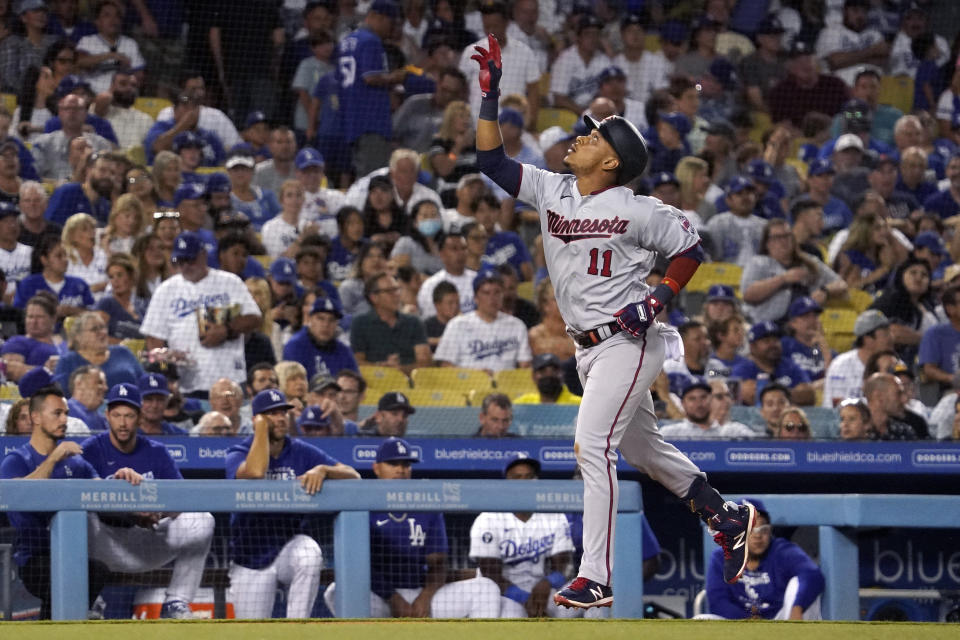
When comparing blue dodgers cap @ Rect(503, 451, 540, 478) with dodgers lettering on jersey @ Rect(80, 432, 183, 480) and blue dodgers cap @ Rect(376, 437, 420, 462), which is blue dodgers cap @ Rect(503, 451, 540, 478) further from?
dodgers lettering on jersey @ Rect(80, 432, 183, 480)

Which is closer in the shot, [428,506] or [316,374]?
[428,506]

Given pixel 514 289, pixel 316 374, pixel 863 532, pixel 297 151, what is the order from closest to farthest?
pixel 863 532, pixel 316 374, pixel 514 289, pixel 297 151

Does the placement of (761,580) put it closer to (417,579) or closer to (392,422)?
(417,579)

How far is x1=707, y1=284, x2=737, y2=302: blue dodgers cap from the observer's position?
995 cm

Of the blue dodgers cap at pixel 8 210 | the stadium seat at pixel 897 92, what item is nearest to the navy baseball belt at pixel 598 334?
the blue dodgers cap at pixel 8 210

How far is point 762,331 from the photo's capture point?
977cm

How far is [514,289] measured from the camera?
33.7 ft

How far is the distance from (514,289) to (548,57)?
174 inches

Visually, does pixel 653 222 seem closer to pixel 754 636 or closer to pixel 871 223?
pixel 754 636

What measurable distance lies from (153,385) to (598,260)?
11.8 ft

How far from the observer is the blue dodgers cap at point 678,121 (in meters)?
12.8

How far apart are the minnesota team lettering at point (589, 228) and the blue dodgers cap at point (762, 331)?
4.79 m

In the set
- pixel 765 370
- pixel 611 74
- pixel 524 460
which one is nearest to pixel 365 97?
pixel 611 74

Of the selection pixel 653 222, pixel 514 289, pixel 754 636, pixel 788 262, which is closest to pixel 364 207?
pixel 514 289
